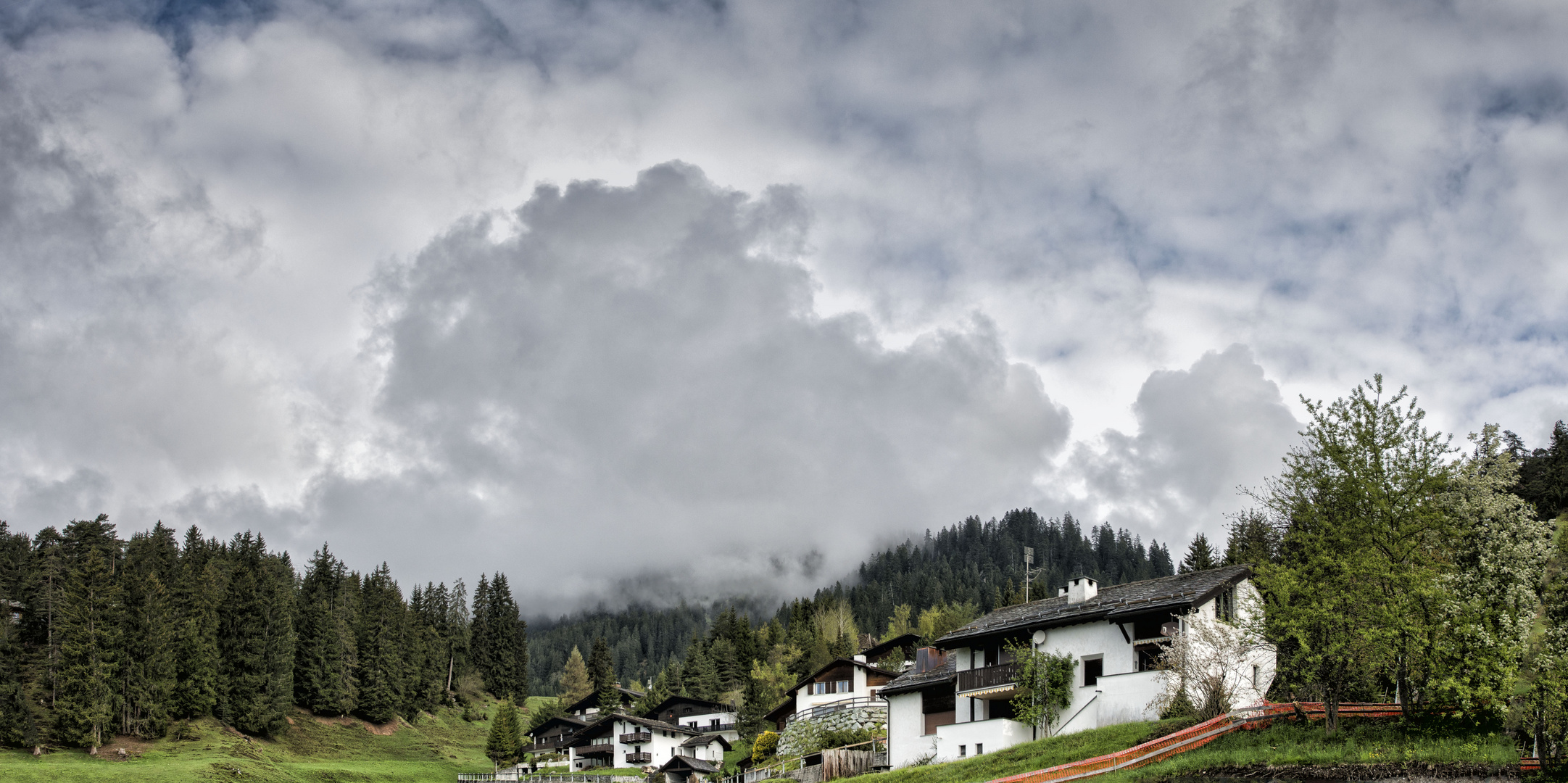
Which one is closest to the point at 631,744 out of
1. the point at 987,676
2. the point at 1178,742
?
the point at 987,676

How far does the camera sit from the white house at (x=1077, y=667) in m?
48.8

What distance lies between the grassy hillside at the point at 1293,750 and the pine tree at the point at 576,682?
12047 cm

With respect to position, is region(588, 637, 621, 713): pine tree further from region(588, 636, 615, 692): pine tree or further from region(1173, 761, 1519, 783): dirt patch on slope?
region(1173, 761, 1519, 783): dirt patch on slope

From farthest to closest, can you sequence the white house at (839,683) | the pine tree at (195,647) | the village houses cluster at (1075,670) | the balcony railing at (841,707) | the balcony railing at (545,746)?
the balcony railing at (545,746) → the pine tree at (195,647) → the white house at (839,683) → the balcony railing at (841,707) → the village houses cluster at (1075,670)

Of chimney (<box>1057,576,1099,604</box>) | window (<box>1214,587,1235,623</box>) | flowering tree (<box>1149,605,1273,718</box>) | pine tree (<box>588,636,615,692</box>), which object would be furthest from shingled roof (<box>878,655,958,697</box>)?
pine tree (<box>588,636,615,692</box>)

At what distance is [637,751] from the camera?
11975 centimetres

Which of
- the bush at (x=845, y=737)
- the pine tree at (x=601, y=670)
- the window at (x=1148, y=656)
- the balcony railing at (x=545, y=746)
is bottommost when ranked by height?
the balcony railing at (x=545, y=746)

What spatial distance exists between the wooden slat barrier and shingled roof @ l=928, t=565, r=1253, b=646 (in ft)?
29.3

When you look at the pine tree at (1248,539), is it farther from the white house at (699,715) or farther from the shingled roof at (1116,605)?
the white house at (699,715)

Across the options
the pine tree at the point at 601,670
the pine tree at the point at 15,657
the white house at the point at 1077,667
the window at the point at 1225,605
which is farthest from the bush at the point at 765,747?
the pine tree at the point at 601,670

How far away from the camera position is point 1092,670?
5200 centimetres

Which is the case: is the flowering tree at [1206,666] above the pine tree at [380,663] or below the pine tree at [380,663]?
above

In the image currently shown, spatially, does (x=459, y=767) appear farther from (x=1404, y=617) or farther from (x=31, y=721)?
(x=1404, y=617)

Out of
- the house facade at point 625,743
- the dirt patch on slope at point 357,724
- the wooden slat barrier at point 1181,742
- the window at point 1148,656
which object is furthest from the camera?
the dirt patch on slope at point 357,724
